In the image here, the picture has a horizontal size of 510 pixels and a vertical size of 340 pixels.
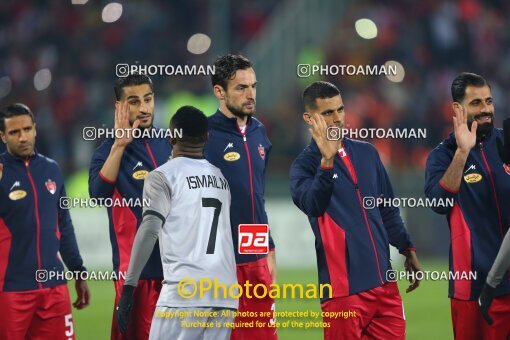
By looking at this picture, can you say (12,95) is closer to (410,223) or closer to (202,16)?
(202,16)

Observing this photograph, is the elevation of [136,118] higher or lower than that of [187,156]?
higher

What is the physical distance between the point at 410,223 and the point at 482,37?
15.2ft

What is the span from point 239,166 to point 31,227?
1.46 meters

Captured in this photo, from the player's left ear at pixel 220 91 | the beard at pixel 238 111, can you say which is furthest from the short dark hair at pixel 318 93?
the player's left ear at pixel 220 91

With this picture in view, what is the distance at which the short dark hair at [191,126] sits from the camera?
235 inches

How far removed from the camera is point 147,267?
6723 mm

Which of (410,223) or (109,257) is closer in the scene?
(109,257)

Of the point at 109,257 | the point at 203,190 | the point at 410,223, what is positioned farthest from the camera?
the point at 410,223

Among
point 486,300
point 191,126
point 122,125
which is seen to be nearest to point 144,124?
point 122,125

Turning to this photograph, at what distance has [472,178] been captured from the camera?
6.41 metres

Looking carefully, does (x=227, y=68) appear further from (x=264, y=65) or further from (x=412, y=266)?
(x=264, y=65)

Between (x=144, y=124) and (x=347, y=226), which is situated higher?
(x=144, y=124)

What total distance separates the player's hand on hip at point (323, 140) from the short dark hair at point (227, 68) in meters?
0.90

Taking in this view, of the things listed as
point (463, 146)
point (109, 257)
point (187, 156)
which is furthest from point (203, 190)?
point (109, 257)
